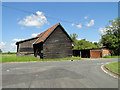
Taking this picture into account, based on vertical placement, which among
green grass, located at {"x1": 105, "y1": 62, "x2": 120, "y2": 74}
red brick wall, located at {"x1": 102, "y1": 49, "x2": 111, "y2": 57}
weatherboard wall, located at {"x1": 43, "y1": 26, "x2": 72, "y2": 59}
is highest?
weatherboard wall, located at {"x1": 43, "y1": 26, "x2": 72, "y2": 59}

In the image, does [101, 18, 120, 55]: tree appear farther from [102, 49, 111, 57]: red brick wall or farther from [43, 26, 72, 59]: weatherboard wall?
[43, 26, 72, 59]: weatherboard wall

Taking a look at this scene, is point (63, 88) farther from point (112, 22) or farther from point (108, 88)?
point (112, 22)

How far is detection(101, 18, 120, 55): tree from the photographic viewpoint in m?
36.4

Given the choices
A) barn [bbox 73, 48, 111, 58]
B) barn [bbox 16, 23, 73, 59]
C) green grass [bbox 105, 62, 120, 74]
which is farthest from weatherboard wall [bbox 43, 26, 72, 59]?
green grass [bbox 105, 62, 120, 74]

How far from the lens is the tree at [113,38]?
119 ft

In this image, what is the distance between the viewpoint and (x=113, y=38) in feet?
126

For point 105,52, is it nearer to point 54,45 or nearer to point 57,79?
point 54,45

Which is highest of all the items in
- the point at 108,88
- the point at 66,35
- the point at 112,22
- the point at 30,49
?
the point at 112,22

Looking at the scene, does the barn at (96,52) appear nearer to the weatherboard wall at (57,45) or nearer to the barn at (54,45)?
the weatherboard wall at (57,45)

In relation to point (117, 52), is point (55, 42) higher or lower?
higher

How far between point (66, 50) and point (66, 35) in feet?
11.2

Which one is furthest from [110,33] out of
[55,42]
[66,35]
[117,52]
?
[55,42]

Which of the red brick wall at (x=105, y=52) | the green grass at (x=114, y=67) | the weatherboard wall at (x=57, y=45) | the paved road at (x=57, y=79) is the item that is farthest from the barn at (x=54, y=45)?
the paved road at (x=57, y=79)

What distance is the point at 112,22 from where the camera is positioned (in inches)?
1626
